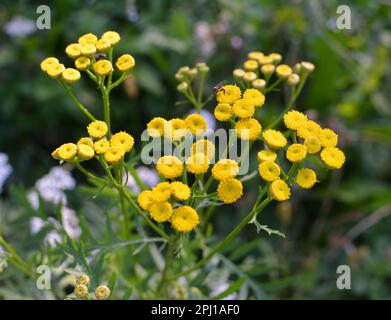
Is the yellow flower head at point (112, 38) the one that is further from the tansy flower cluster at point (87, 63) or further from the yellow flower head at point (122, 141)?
the yellow flower head at point (122, 141)

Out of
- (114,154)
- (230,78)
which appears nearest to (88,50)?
(114,154)

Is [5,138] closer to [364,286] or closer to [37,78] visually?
[37,78]

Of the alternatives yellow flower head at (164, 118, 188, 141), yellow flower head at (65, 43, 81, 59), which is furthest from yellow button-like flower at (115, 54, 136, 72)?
yellow flower head at (164, 118, 188, 141)

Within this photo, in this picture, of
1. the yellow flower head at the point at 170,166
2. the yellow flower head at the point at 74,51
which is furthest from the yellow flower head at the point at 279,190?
the yellow flower head at the point at 74,51

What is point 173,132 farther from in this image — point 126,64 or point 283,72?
point 283,72

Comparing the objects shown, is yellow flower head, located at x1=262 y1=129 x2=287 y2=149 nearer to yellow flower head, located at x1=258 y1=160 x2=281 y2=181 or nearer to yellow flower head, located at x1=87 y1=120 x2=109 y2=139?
yellow flower head, located at x1=258 y1=160 x2=281 y2=181
